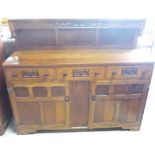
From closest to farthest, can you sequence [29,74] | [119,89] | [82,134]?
[29,74], [119,89], [82,134]

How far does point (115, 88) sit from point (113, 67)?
208 mm

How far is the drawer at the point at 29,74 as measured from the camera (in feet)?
4.77

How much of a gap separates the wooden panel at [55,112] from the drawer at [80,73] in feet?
0.88

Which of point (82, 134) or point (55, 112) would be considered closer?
point (55, 112)

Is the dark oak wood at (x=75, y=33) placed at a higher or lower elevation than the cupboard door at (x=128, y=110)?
higher

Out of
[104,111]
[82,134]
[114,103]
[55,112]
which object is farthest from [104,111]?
[55,112]

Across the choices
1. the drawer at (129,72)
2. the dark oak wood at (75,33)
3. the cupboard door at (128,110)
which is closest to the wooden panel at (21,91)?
the dark oak wood at (75,33)

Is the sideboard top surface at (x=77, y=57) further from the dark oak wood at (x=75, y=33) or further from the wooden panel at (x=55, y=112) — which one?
the wooden panel at (x=55, y=112)

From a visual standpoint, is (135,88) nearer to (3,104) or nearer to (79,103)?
(79,103)

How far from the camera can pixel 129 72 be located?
1.51m

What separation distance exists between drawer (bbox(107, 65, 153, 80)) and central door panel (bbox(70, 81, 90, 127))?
22cm

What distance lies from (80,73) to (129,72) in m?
0.41

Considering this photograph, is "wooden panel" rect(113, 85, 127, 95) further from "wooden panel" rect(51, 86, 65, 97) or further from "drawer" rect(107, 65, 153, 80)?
"wooden panel" rect(51, 86, 65, 97)
